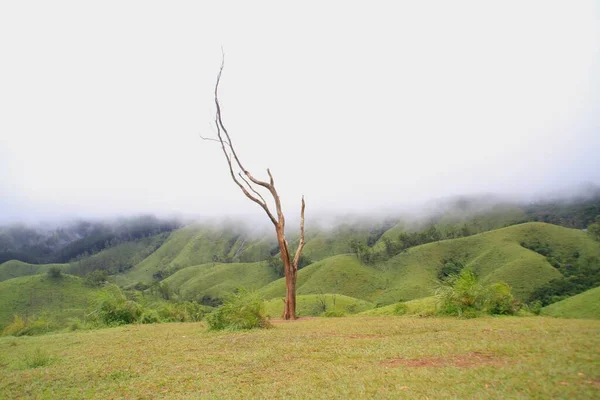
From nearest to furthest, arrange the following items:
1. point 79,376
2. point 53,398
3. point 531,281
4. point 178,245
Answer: point 53,398
point 79,376
point 531,281
point 178,245

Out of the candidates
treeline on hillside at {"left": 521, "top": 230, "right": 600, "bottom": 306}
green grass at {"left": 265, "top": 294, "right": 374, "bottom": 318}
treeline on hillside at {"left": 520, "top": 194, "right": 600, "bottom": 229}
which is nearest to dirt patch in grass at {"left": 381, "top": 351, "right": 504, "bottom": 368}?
treeline on hillside at {"left": 521, "top": 230, "right": 600, "bottom": 306}

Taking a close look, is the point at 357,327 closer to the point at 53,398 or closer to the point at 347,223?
the point at 53,398

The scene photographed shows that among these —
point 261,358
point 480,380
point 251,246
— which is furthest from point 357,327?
point 251,246

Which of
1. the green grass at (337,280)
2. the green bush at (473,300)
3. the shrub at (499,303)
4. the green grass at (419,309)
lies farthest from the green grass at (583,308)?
the green grass at (337,280)

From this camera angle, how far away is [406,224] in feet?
511

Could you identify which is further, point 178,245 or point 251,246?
point 178,245

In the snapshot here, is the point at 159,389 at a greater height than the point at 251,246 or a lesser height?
greater

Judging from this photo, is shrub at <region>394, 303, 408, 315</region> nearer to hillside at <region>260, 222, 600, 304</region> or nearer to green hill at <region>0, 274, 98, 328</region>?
hillside at <region>260, 222, 600, 304</region>

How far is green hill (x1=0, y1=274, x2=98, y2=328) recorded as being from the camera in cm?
6450

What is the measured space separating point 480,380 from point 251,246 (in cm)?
16824

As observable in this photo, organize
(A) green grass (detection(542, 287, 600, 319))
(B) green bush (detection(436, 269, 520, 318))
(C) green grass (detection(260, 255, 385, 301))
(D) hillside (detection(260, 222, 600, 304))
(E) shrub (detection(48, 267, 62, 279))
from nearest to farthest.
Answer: (B) green bush (detection(436, 269, 520, 318))
(A) green grass (detection(542, 287, 600, 319))
(D) hillside (detection(260, 222, 600, 304))
(E) shrub (detection(48, 267, 62, 279))
(C) green grass (detection(260, 255, 385, 301))

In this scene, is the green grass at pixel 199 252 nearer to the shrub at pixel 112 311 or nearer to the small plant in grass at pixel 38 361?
the shrub at pixel 112 311

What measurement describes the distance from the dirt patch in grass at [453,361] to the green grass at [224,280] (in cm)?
9567

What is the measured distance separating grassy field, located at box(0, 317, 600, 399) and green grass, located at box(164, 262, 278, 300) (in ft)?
303
